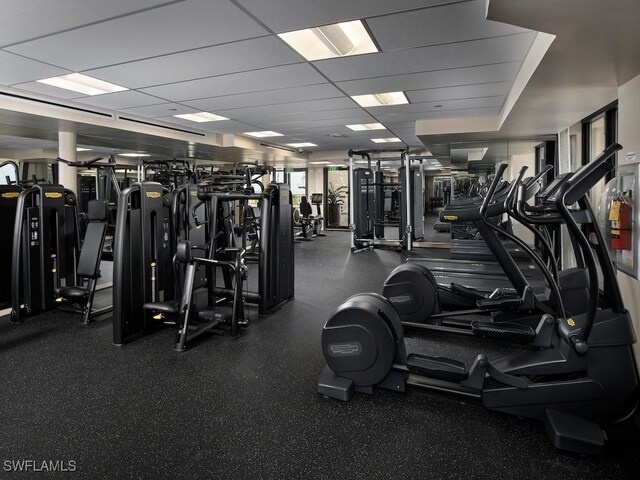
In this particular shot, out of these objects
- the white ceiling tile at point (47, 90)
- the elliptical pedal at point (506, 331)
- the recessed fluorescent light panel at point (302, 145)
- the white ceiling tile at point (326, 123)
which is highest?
the recessed fluorescent light panel at point (302, 145)

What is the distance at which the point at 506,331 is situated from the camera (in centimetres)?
264

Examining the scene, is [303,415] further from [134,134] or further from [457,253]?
[134,134]

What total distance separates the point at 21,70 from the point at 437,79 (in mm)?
4292

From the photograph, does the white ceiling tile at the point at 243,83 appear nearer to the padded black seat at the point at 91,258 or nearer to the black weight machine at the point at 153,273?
the black weight machine at the point at 153,273

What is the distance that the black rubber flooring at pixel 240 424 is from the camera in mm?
1868

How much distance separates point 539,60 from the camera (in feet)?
9.64

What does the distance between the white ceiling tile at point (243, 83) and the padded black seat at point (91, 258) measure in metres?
1.60

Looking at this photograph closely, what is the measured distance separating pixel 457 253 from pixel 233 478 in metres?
6.20

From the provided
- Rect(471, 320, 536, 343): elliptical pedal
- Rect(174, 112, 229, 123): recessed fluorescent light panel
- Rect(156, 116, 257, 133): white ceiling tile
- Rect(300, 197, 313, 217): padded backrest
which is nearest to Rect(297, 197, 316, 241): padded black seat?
Rect(300, 197, 313, 217): padded backrest

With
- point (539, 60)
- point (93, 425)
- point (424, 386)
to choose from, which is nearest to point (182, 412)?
point (93, 425)

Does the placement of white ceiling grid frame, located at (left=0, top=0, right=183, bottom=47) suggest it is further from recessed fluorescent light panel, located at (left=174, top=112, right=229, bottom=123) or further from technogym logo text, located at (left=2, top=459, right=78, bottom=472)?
recessed fluorescent light panel, located at (left=174, top=112, right=229, bottom=123)

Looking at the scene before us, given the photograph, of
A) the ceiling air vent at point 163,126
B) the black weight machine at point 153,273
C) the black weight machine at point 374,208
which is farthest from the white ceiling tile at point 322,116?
the black weight machine at point 153,273

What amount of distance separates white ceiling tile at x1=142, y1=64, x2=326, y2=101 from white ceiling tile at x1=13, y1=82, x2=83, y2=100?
0.99 m

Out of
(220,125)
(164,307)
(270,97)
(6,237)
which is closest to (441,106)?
(270,97)
